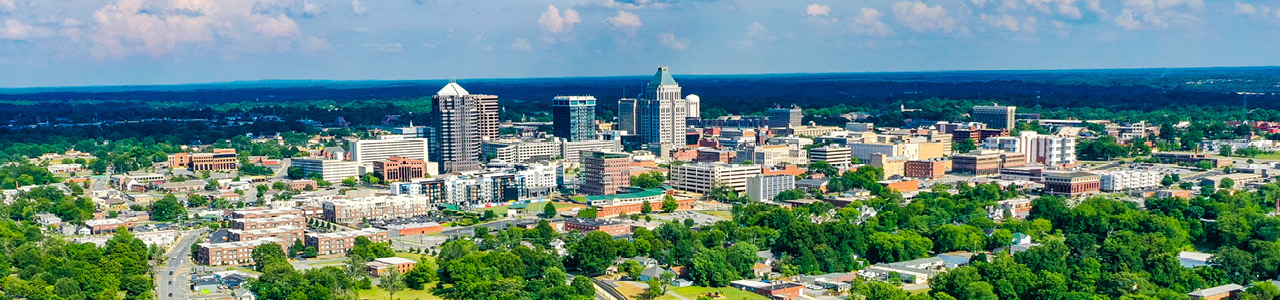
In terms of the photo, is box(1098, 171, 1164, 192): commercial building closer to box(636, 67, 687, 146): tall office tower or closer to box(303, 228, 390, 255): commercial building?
box(636, 67, 687, 146): tall office tower

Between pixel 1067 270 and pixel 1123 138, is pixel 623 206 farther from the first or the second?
pixel 1123 138

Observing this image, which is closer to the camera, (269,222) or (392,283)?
(392,283)

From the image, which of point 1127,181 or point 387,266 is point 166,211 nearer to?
point 387,266

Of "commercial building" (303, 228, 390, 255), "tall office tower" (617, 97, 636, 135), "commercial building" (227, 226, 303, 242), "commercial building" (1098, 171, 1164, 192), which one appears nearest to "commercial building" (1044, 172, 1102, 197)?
"commercial building" (1098, 171, 1164, 192)

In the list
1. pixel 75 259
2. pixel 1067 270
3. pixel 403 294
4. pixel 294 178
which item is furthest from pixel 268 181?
pixel 1067 270

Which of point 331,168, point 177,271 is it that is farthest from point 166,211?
point 331,168

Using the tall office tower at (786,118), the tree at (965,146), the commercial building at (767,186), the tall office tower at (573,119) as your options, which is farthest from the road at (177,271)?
the tall office tower at (786,118)

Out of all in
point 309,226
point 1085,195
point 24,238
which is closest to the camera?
point 24,238
